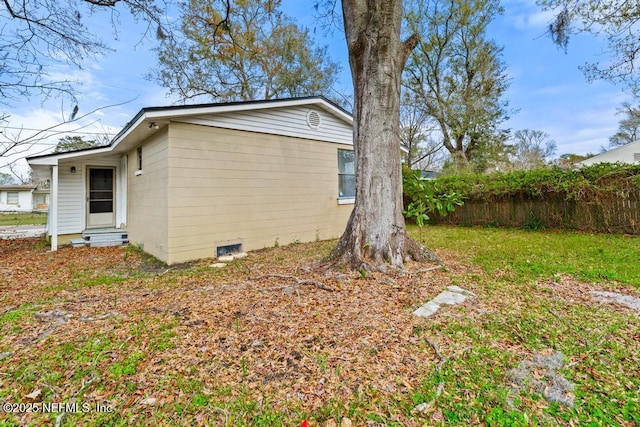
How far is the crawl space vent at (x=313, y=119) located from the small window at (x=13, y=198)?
35.7m

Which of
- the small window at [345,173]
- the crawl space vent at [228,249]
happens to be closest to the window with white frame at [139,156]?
the crawl space vent at [228,249]

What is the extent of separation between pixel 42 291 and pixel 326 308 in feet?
14.0

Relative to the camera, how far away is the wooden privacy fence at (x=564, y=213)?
760 centimetres

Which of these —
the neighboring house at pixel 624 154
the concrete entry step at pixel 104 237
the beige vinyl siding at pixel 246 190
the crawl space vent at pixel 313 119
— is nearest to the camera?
the beige vinyl siding at pixel 246 190

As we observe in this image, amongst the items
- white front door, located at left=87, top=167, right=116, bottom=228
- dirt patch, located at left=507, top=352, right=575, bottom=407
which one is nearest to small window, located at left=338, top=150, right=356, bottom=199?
dirt patch, located at left=507, top=352, right=575, bottom=407

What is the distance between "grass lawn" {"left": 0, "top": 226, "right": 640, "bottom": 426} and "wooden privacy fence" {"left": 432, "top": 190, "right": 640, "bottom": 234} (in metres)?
4.70

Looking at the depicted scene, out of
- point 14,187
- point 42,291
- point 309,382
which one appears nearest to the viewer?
point 309,382

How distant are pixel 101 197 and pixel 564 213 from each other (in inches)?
561

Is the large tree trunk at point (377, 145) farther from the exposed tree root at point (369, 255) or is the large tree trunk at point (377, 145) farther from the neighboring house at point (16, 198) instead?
the neighboring house at point (16, 198)

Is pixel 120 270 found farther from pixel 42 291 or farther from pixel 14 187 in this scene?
pixel 14 187

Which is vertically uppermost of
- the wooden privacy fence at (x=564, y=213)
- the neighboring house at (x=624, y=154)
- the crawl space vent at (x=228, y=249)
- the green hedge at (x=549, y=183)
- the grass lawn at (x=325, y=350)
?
the neighboring house at (x=624, y=154)

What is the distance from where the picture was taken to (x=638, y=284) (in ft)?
12.3

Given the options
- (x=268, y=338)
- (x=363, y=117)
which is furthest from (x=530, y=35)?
(x=268, y=338)

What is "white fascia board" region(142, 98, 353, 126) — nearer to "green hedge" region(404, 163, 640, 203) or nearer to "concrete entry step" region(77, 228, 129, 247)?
"green hedge" region(404, 163, 640, 203)
